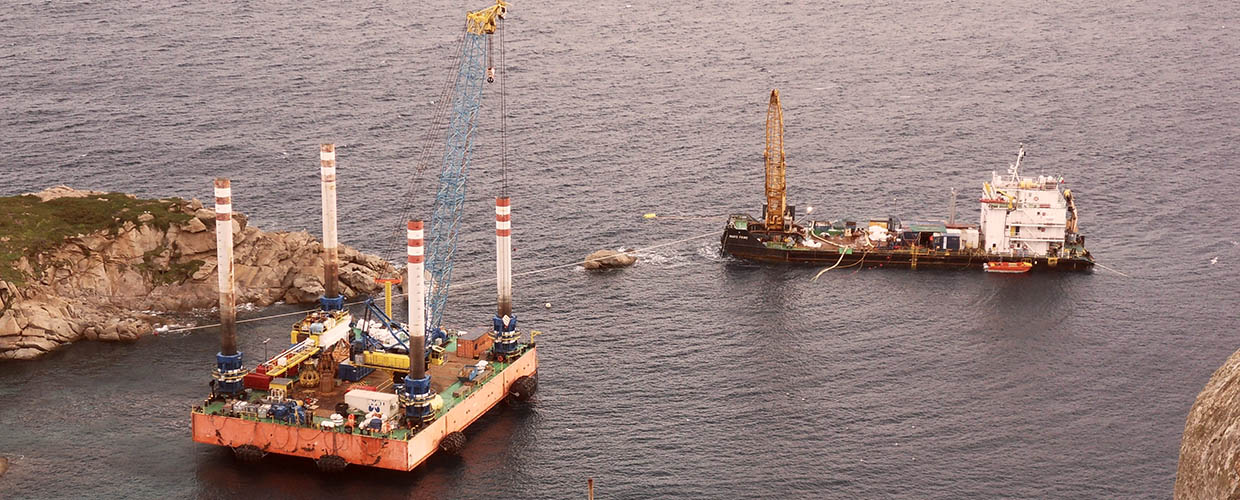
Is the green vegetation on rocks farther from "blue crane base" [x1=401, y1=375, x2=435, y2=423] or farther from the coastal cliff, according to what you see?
"blue crane base" [x1=401, y1=375, x2=435, y2=423]

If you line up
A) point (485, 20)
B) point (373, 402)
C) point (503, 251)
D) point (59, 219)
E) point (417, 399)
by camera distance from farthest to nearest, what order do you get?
1. point (59, 219)
2. point (485, 20)
3. point (503, 251)
4. point (373, 402)
5. point (417, 399)

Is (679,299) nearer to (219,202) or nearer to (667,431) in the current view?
(667,431)

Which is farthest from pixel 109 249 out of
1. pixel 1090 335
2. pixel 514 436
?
pixel 1090 335

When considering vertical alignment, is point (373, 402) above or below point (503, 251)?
A: below

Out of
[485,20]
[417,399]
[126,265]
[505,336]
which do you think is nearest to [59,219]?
[126,265]

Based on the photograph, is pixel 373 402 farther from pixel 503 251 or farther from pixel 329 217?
pixel 329 217

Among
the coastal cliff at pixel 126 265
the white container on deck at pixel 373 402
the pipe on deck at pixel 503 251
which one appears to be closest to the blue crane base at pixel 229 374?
the white container on deck at pixel 373 402

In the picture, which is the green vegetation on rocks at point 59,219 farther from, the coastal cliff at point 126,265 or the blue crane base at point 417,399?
the blue crane base at point 417,399

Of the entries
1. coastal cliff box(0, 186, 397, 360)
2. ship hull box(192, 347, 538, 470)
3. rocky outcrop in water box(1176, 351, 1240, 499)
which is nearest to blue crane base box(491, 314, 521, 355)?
ship hull box(192, 347, 538, 470)
